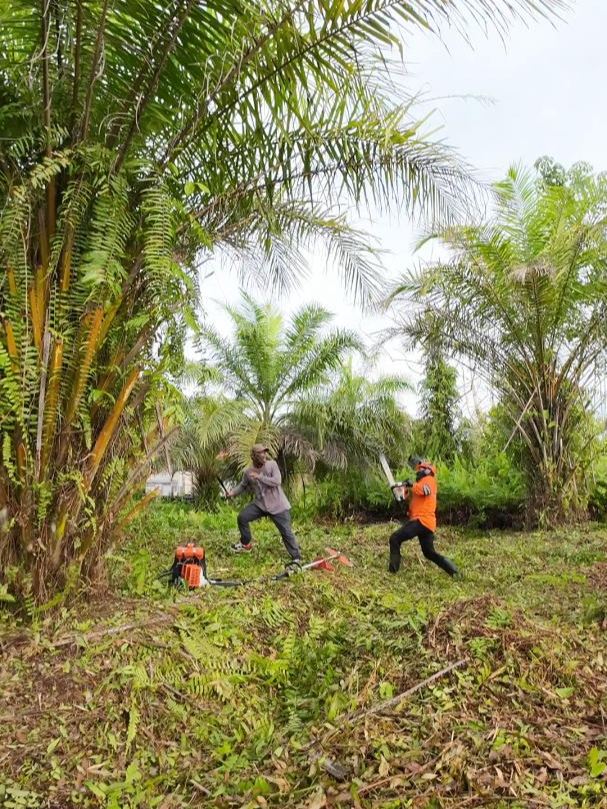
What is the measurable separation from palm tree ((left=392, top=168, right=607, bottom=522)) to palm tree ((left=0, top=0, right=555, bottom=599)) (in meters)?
5.56

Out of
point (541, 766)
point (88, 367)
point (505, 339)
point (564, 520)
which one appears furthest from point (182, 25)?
point (564, 520)

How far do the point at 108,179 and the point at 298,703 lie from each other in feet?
10.9

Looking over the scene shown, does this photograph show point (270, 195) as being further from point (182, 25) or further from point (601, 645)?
point (601, 645)

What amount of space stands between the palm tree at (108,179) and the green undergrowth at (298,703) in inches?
31.4

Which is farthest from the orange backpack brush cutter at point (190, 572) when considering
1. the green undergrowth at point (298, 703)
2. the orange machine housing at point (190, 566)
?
the green undergrowth at point (298, 703)

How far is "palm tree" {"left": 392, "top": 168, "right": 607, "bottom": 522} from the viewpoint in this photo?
9367mm

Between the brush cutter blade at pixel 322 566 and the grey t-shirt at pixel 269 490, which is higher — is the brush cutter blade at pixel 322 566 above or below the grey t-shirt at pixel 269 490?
below

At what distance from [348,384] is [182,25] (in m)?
11.7

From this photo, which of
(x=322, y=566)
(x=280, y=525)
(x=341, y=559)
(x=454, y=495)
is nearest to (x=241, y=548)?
(x=280, y=525)

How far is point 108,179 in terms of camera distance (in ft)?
12.0

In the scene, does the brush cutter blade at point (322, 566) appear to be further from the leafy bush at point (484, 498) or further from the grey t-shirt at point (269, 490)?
the leafy bush at point (484, 498)

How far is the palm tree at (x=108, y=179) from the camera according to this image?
11.8ft

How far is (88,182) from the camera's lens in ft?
12.5

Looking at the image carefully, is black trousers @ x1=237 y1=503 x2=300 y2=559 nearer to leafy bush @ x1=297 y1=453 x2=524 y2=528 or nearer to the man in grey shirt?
the man in grey shirt
